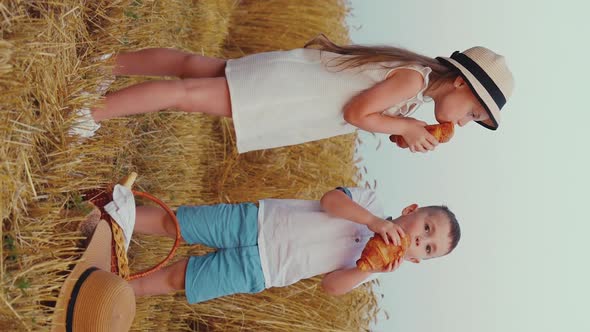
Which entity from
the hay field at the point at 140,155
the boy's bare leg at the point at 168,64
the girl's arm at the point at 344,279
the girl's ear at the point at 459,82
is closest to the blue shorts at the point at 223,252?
the girl's arm at the point at 344,279

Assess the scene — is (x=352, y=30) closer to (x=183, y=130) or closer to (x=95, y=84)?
(x=183, y=130)

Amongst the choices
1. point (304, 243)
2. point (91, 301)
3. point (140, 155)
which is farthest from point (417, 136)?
point (140, 155)

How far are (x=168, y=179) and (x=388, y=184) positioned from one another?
995 millimetres

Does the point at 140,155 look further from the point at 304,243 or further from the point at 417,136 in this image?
the point at 417,136

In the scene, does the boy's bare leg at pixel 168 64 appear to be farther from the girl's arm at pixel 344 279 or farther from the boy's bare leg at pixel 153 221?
the girl's arm at pixel 344 279

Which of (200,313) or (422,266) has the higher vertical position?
(422,266)

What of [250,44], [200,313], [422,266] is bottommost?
[200,313]

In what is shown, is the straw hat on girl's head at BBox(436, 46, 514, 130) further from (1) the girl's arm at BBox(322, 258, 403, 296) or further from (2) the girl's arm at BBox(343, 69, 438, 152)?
(1) the girl's arm at BBox(322, 258, 403, 296)

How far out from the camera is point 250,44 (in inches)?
123

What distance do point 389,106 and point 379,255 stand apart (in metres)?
0.39

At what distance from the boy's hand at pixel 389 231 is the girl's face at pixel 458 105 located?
317 mm

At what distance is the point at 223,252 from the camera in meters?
1.92

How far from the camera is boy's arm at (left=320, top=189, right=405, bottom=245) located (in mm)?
1696

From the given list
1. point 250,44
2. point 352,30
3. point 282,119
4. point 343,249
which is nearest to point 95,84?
point 282,119
